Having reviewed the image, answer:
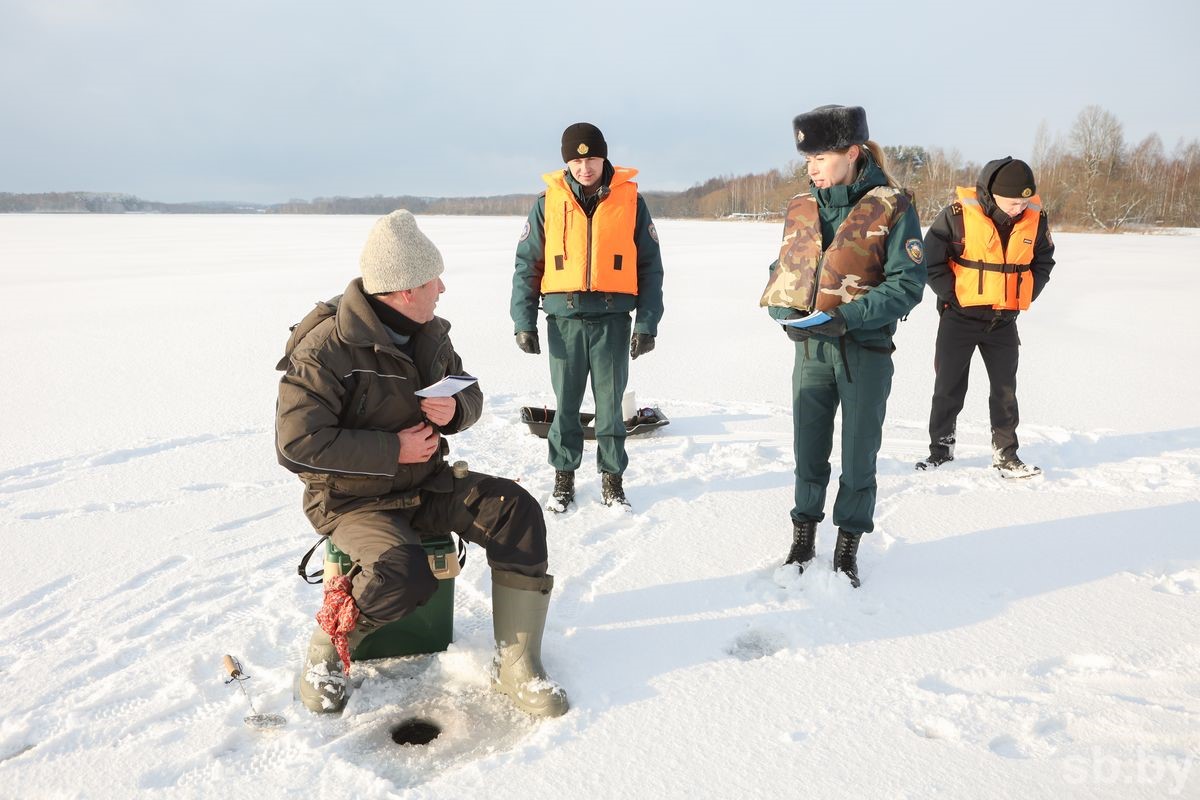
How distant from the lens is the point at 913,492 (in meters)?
4.06

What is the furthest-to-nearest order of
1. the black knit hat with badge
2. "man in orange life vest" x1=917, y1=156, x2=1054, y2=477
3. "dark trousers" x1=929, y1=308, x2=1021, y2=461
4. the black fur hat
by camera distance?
"dark trousers" x1=929, y1=308, x2=1021, y2=461, "man in orange life vest" x1=917, y1=156, x2=1054, y2=477, the black knit hat with badge, the black fur hat

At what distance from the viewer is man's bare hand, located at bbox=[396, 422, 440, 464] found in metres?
2.32

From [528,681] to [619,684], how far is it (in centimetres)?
31

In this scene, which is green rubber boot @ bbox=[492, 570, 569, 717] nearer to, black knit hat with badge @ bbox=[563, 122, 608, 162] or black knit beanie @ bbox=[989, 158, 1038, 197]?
black knit hat with badge @ bbox=[563, 122, 608, 162]

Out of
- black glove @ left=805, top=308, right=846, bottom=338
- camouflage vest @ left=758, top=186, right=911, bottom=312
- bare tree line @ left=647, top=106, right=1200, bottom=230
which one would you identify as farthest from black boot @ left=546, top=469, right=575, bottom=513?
bare tree line @ left=647, top=106, right=1200, bottom=230

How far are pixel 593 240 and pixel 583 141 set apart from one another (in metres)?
0.46

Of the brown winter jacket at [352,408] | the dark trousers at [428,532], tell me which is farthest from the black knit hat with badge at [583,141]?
the dark trousers at [428,532]

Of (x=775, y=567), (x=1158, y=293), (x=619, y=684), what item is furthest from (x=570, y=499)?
(x=1158, y=293)

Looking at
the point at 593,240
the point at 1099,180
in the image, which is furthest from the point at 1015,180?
the point at 1099,180

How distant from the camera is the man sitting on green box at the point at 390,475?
7.16ft

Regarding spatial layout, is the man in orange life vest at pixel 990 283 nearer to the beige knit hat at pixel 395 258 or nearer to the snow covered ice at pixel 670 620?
the snow covered ice at pixel 670 620

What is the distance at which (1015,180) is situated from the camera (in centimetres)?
398

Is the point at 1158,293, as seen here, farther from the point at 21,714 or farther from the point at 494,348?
the point at 21,714

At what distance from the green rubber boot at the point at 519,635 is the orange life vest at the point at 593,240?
1.71 m
